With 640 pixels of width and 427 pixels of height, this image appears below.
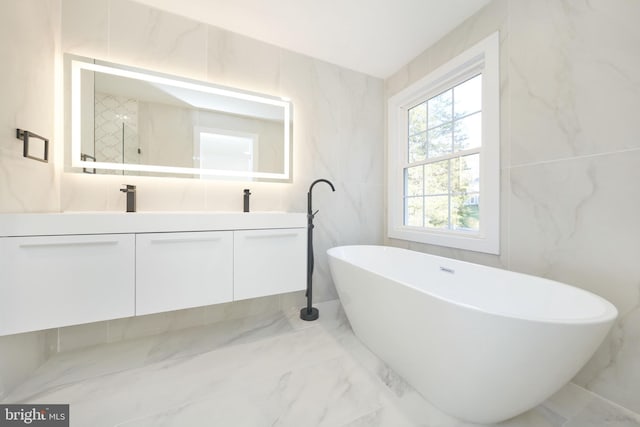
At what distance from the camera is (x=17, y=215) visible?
1.08 metres

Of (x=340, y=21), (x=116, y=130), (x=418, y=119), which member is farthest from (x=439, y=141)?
(x=116, y=130)

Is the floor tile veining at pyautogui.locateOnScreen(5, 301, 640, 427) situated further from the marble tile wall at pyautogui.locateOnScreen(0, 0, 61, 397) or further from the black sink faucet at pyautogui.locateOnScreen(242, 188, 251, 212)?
the black sink faucet at pyautogui.locateOnScreen(242, 188, 251, 212)

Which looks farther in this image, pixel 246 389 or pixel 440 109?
pixel 440 109

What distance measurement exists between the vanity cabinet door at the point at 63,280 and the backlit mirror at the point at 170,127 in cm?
66

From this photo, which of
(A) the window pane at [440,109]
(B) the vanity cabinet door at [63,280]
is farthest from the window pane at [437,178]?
(B) the vanity cabinet door at [63,280]

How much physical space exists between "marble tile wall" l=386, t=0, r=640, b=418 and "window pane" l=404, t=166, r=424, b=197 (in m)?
0.78

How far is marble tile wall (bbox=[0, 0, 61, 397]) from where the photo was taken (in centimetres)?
113

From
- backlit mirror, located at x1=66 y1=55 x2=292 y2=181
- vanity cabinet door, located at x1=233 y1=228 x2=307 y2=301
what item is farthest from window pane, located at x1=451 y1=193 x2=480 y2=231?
backlit mirror, located at x1=66 y1=55 x2=292 y2=181

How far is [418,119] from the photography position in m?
2.35

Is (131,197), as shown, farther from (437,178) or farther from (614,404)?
(614,404)

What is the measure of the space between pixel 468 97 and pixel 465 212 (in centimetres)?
90

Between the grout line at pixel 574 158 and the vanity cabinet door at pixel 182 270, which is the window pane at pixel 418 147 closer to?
the grout line at pixel 574 158

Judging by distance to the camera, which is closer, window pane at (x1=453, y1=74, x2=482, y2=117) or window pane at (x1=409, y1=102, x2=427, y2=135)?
window pane at (x1=453, y1=74, x2=482, y2=117)

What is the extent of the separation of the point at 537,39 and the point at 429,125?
89 centimetres
